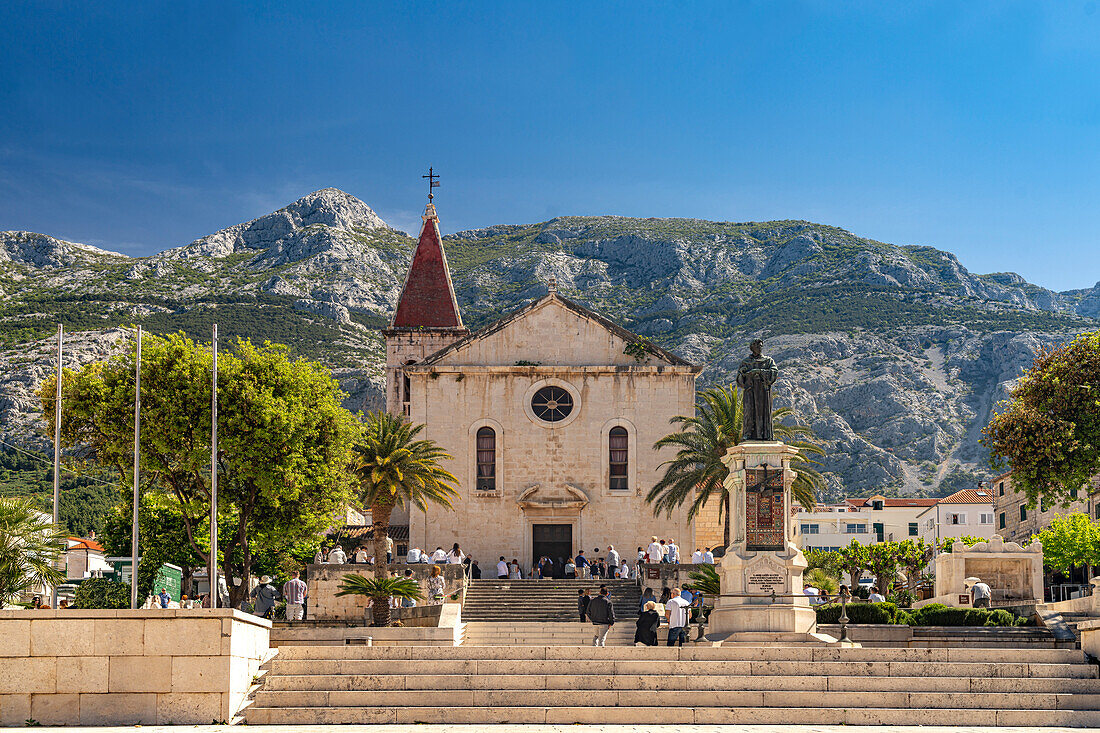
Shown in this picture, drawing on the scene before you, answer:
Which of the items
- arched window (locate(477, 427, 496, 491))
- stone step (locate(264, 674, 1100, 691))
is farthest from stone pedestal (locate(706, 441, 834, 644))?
arched window (locate(477, 427, 496, 491))

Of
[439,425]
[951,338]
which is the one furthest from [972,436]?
[439,425]

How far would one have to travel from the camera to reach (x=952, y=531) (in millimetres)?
79125

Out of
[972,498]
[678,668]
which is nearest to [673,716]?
[678,668]

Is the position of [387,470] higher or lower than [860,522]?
higher

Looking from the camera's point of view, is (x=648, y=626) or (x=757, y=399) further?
(x=757, y=399)

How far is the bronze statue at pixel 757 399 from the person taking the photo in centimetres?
2338

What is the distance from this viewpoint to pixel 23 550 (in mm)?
17406

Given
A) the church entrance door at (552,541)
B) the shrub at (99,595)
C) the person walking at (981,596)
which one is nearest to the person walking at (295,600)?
the shrub at (99,595)

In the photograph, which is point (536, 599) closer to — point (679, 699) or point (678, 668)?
point (678, 668)

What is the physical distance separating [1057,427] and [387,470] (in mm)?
18186

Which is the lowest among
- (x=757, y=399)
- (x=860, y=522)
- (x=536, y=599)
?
(x=860, y=522)

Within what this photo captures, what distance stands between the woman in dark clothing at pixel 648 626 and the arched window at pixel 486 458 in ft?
63.2

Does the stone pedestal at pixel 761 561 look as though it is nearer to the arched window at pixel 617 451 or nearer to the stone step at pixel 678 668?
the stone step at pixel 678 668

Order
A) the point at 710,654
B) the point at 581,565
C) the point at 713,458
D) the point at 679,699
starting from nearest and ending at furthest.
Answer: the point at 679,699 → the point at 710,654 → the point at 713,458 → the point at 581,565
